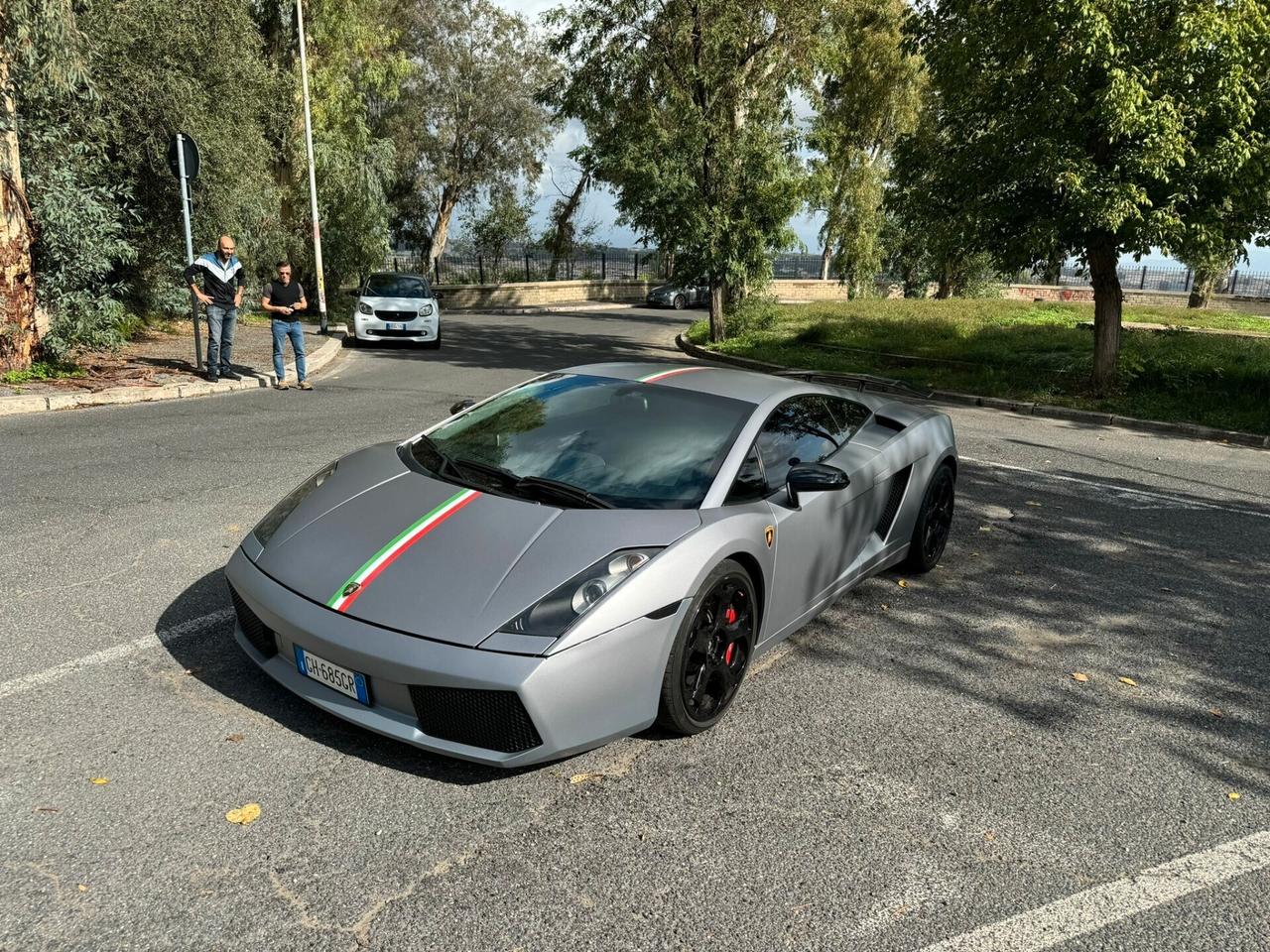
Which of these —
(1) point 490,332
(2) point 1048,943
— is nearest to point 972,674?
(2) point 1048,943

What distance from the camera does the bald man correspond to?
1152 centimetres

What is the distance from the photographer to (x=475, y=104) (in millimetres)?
39406

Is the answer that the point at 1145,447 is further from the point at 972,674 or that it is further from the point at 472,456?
the point at 472,456

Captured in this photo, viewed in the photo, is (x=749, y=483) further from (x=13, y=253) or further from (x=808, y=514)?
(x=13, y=253)

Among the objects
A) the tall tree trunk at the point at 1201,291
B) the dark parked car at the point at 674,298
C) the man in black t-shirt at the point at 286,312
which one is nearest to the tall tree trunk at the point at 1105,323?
the man in black t-shirt at the point at 286,312

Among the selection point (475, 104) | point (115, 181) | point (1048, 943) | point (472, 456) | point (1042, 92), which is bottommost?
point (1048, 943)

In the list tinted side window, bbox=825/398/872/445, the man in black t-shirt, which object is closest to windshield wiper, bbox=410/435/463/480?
tinted side window, bbox=825/398/872/445

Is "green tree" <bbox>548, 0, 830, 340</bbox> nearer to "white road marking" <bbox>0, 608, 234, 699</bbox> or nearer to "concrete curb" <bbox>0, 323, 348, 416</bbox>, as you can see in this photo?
"concrete curb" <bbox>0, 323, 348, 416</bbox>

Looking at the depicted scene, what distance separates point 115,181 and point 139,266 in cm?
227

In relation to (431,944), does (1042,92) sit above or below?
above

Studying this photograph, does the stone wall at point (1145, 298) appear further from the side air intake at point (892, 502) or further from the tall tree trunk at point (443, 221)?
the side air intake at point (892, 502)

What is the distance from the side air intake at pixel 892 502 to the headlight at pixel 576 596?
199 centimetres

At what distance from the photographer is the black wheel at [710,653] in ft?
11.2

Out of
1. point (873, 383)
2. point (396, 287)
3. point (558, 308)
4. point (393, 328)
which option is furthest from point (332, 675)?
point (558, 308)
